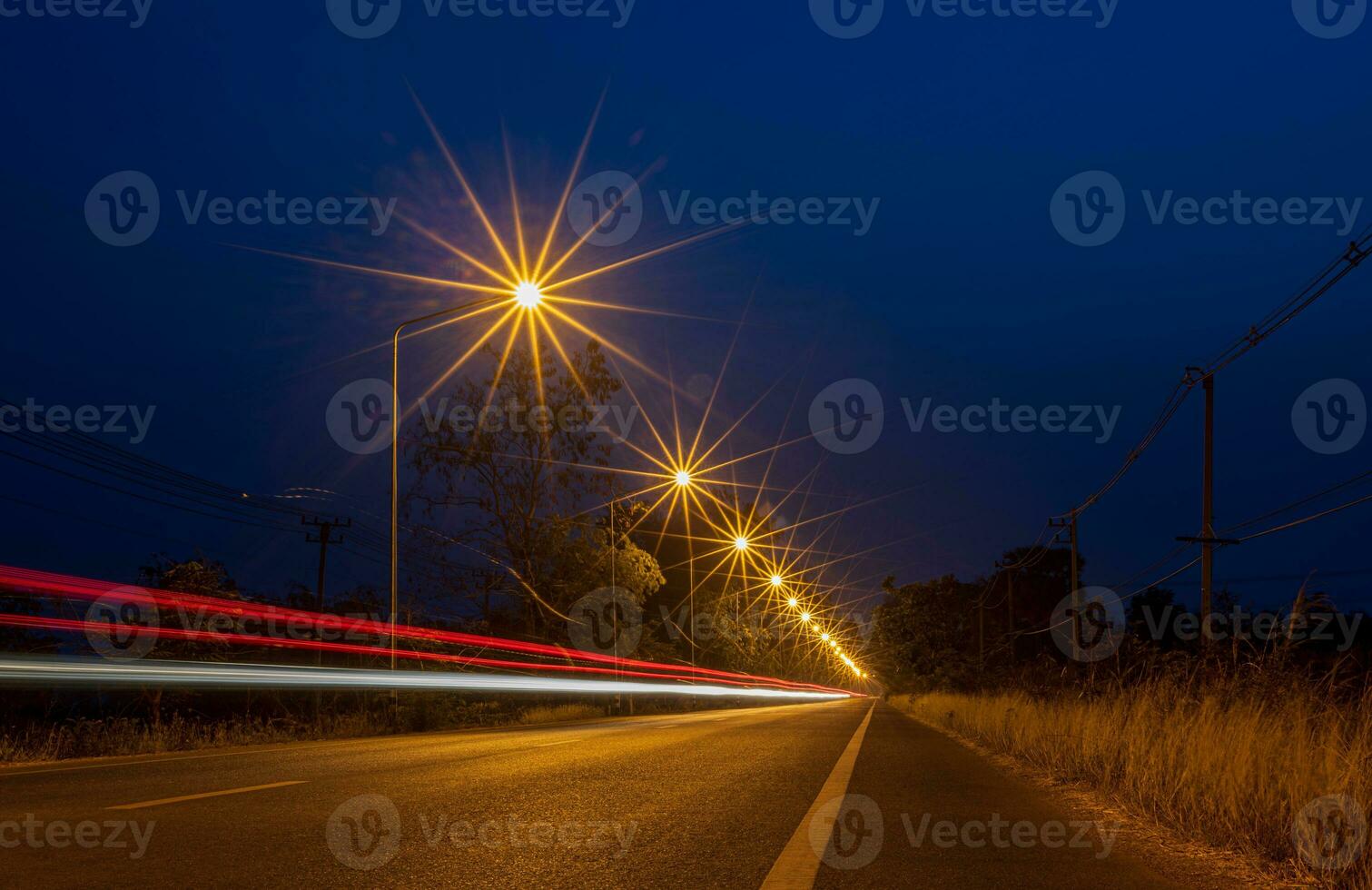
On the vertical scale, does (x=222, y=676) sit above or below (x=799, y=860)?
above

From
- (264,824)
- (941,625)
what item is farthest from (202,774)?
(941,625)

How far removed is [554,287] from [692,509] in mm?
66317

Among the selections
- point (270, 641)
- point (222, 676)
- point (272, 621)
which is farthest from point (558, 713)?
point (222, 676)

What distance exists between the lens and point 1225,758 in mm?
8734

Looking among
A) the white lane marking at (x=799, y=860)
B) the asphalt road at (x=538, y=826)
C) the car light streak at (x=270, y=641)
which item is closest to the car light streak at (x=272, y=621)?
the car light streak at (x=270, y=641)

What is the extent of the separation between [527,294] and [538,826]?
58.5 feet

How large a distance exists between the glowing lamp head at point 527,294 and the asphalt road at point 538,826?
42.9 feet

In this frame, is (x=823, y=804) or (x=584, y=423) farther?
(x=584, y=423)

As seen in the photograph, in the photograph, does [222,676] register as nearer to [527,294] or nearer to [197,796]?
[527,294]

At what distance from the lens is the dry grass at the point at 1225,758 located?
279 inches

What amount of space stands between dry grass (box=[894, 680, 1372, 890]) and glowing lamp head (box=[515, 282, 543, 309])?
1421 cm

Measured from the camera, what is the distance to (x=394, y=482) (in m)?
26.4

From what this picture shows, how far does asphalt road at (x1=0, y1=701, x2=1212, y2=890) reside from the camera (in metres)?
6.08

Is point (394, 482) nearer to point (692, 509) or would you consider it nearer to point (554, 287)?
point (554, 287)
